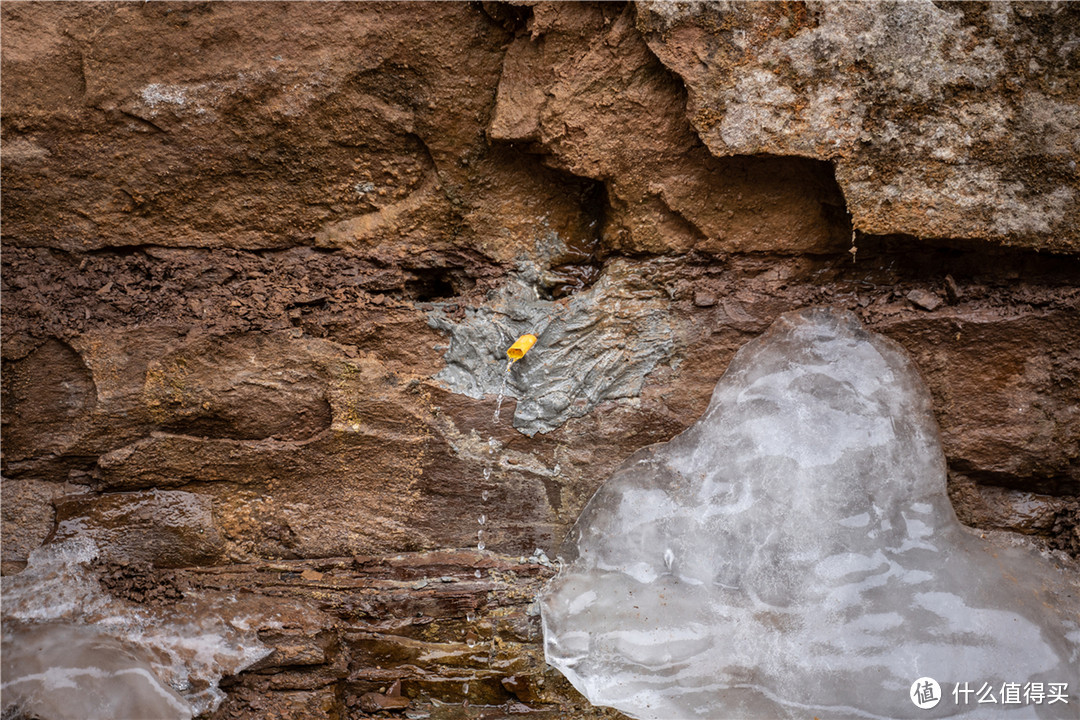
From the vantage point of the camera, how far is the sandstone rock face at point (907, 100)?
6.19 feet

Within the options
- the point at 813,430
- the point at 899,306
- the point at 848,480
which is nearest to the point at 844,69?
the point at 899,306

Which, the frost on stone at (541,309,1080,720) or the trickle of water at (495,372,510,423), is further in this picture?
the trickle of water at (495,372,510,423)

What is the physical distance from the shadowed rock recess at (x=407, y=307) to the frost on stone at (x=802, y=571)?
81mm

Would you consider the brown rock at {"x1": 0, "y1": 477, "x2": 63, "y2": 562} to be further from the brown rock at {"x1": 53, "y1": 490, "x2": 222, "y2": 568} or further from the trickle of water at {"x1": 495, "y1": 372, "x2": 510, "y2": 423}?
the trickle of water at {"x1": 495, "y1": 372, "x2": 510, "y2": 423}

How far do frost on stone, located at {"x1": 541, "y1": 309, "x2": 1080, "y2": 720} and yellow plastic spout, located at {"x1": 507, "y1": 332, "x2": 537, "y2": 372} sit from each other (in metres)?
0.47

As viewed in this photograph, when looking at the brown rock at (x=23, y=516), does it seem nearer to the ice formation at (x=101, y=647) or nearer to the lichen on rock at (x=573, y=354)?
the ice formation at (x=101, y=647)

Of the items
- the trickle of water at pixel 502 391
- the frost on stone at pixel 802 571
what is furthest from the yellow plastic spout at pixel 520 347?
the frost on stone at pixel 802 571

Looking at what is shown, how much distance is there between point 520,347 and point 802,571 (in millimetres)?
1045

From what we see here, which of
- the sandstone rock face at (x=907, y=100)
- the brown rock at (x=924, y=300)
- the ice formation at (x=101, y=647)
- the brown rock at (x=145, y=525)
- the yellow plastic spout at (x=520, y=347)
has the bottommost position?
the ice formation at (x=101, y=647)

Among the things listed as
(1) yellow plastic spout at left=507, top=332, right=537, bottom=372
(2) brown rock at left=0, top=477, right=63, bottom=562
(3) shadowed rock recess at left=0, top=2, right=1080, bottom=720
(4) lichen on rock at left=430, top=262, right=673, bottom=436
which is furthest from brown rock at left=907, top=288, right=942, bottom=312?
(2) brown rock at left=0, top=477, right=63, bottom=562

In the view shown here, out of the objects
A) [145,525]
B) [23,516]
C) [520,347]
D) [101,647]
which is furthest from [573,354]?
[23,516]

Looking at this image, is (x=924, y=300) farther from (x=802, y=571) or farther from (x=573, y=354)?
(x=573, y=354)

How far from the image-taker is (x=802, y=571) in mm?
2131

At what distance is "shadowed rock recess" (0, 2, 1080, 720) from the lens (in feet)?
6.62
